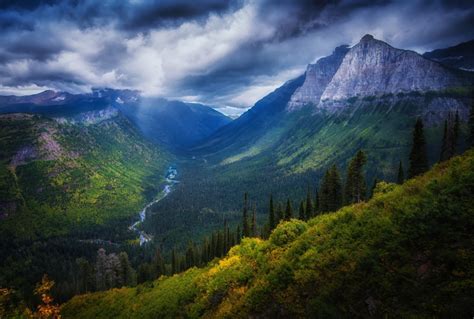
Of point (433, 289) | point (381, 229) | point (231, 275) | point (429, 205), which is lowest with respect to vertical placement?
point (231, 275)

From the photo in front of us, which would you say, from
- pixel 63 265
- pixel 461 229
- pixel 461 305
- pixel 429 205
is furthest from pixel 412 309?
pixel 63 265

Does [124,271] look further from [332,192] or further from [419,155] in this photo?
[419,155]

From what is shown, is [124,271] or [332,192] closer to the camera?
[332,192]

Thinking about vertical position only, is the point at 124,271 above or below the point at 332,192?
A: below

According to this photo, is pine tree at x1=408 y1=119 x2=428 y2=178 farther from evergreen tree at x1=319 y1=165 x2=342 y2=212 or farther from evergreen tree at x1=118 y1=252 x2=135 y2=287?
evergreen tree at x1=118 y1=252 x2=135 y2=287

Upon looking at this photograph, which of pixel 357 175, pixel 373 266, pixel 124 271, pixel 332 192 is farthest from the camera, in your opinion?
pixel 124 271

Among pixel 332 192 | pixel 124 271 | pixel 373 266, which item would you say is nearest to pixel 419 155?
pixel 332 192

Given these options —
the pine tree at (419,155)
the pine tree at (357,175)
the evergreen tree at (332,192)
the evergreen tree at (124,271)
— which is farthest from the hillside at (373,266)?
the evergreen tree at (124,271)

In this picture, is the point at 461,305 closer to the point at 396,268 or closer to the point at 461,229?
the point at 396,268

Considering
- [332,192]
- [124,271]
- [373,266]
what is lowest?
[124,271]
